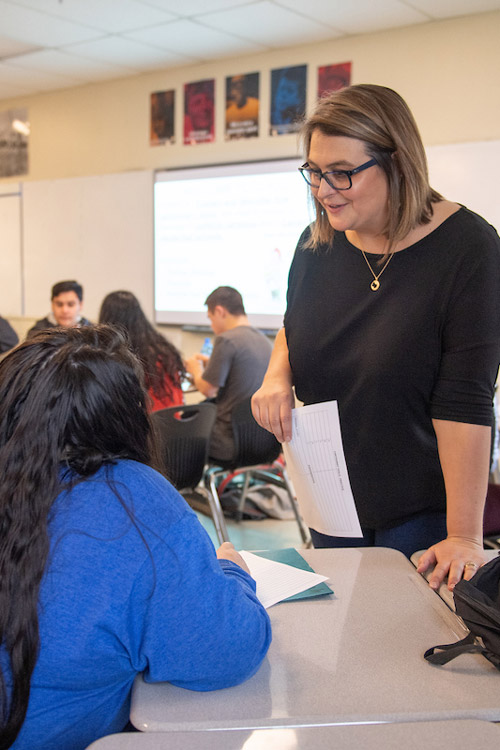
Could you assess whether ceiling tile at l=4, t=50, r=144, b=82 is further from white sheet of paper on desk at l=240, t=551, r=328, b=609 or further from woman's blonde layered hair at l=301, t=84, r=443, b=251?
white sheet of paper on desk at l=240, t=551, r=328, b=609

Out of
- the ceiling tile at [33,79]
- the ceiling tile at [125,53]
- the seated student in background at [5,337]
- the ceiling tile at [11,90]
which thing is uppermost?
the ceiling tile at [125,53]

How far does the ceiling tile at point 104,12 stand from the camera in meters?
4.24

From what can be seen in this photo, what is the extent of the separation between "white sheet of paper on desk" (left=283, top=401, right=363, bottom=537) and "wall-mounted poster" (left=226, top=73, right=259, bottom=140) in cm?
418

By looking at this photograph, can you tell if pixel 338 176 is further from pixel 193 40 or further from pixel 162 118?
pixel 162 118

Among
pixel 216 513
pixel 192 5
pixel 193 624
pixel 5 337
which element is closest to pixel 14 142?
pixel 5 337

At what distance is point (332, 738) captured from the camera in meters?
0.79

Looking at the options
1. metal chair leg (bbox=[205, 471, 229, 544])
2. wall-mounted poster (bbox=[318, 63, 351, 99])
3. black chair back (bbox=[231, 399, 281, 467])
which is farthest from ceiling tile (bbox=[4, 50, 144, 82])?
metal chair leg (bbox=[205, 471, 229, 544])

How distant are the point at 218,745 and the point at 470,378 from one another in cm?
68

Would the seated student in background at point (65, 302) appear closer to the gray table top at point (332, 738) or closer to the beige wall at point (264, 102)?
the beige wall at point (264, 102)

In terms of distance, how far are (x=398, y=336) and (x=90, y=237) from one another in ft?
17.2

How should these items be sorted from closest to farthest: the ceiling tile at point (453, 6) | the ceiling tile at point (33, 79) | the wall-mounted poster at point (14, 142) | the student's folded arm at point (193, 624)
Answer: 1. the student's folded arm at point (193, 624)
2. the ceiling tile at point (453, 6)
3. the ceiling tile at point (33, 79)
4. the wall-mounted poster at point (14, 142)

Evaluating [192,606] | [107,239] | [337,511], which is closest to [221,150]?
[107,239]

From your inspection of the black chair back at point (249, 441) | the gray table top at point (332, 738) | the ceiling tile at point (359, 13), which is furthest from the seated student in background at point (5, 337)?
the gray table top at point (332, 738)

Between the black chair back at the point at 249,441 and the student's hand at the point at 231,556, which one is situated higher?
the student's hand at the point at 231,556
